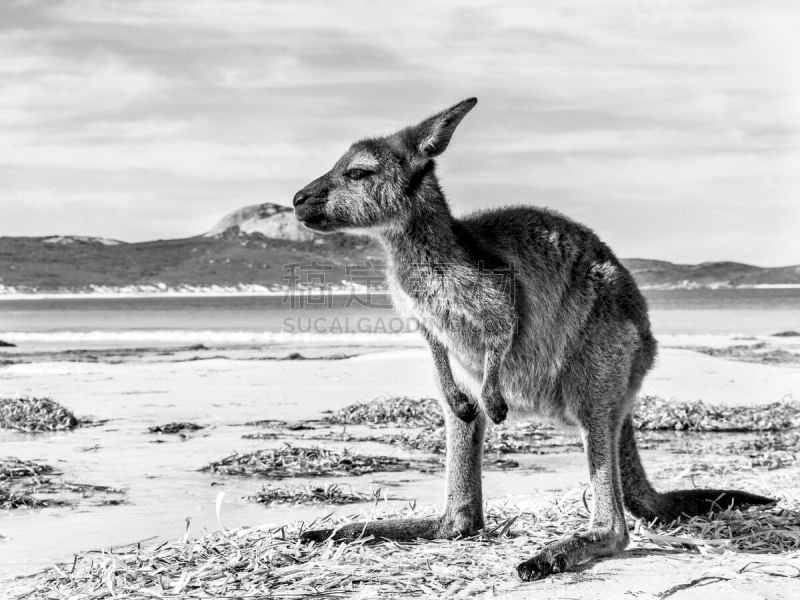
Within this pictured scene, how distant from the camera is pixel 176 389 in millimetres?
12883

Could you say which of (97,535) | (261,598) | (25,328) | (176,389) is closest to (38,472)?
(97,535)

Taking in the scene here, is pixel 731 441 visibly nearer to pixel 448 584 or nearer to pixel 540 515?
pixel 540 515

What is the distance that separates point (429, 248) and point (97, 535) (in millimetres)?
2661

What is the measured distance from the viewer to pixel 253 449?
802cm

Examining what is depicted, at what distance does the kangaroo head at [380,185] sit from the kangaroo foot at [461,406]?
0.85 meters

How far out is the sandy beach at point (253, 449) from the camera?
3764 millimetres

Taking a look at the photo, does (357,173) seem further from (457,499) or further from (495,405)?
(457,499)

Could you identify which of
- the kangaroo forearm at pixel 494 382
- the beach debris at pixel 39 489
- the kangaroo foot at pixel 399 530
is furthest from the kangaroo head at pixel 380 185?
the beach debris at pixel 39 489

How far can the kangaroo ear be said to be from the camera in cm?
396

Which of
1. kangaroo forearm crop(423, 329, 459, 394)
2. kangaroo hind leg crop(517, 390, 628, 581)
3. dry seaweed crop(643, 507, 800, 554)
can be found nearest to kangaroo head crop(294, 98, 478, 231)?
kangaroo forearm crop(423, 329, 459, 394)

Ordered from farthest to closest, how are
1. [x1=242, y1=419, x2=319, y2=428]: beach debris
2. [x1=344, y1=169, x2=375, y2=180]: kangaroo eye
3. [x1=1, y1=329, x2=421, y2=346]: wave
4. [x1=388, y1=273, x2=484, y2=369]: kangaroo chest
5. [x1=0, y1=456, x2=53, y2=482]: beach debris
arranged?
1. [x1=1, y1=329, x2=421, y2=346]: wave
2. [x1=242, y1=419, x2=319, y2=428]: beach debris
3. [x1=0, y1=456, x2=53, y2=482]: beach debris
4. [x1=344, y1=169, x2=375, y2=180]: kangaroo eye
5. [x1=388, y1=273, x2=484, y2=369]: kangaroo chest

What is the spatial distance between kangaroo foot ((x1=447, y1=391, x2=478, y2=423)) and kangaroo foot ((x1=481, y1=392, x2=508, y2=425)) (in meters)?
0.21

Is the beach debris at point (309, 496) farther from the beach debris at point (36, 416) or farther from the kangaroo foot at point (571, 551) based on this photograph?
the beach debris at point (36, 416)

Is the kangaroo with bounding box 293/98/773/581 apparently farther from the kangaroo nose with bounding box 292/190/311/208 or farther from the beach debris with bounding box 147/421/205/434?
the beach debris with bounding box 147/421/205/434
